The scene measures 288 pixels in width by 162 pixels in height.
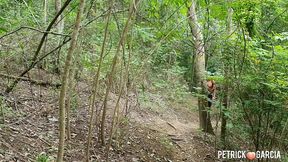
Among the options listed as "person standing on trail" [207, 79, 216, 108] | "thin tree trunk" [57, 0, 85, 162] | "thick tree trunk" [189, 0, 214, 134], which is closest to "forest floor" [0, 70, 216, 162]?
"thick tree trunk" [189, 0, 214, 134]

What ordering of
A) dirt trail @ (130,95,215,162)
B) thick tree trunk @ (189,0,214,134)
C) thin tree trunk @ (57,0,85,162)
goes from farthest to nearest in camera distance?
thick tree trunk @ (189,0,214,134)
dirt trail @ (130,95,215,162)
thin tree trunk @ (57,0,85,162)

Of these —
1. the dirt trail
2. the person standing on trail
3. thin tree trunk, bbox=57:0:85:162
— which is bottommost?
the dirt trail

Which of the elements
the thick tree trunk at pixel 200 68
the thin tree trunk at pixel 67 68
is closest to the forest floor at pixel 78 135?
the thick tree trunk at pixel 200 68

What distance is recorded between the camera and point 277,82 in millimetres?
5211

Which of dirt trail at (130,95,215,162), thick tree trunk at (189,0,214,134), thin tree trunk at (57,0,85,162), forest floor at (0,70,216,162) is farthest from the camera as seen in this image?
thick tree trunk at (189,0,214,134)

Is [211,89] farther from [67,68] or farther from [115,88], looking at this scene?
[67,68]

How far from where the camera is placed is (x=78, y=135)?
553 centimetres

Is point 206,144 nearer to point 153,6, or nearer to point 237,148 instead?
point 237,148

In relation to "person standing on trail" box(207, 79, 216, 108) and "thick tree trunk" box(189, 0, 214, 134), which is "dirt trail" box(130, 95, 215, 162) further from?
"person standing on trail" box(207, 79, 216, 108)

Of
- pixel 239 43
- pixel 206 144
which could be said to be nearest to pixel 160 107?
pixel 206 144

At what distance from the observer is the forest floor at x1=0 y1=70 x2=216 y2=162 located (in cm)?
449

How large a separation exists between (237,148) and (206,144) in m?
1.00

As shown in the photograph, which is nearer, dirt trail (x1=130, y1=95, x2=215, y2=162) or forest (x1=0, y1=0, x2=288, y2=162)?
forest (x1=0, y1=0, x2=288, y2=162)

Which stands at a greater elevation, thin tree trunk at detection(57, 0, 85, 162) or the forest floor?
thin tree trunk at detection(57, 0, 85, 162)
